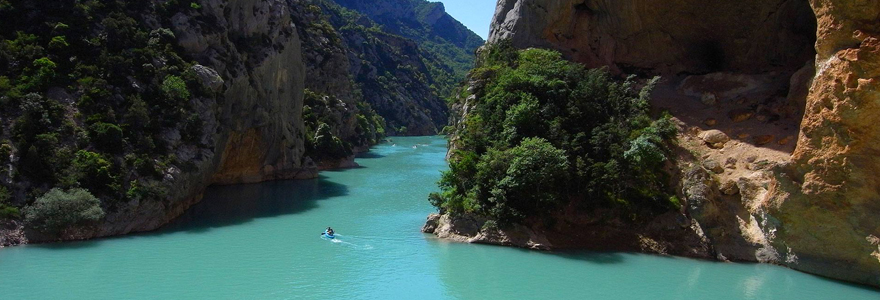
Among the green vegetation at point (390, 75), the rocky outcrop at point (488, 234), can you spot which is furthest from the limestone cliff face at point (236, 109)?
the green vegetation at point (390, 75)

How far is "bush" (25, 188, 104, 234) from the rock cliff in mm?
23090

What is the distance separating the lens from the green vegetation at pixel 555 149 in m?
24.6

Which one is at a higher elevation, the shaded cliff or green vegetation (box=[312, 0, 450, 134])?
green vegetation (box=[312, 0, 450, 134])

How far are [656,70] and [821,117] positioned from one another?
15933mm

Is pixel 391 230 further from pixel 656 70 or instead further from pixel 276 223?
pixel 656 70

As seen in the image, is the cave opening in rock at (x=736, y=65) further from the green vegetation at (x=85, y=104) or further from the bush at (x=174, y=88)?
the green vegetation at (x=85, y=104)

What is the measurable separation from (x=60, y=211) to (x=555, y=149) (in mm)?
19034

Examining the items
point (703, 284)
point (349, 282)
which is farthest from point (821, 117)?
point (349, 282)

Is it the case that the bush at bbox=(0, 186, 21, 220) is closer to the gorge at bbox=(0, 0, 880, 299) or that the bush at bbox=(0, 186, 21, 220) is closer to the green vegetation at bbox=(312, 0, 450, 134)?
the gorge at bbox=(0, 0, 880, 299)

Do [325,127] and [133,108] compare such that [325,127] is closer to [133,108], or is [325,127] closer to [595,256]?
[133,108]

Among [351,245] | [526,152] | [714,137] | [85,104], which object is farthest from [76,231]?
[714,137]

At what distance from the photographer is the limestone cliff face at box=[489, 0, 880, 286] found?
18.6 meters

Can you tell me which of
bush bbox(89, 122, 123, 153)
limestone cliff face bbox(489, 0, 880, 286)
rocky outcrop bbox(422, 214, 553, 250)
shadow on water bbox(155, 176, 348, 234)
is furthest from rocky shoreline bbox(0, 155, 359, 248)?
limestone cliff face bbox(489, 0, 880, 286)

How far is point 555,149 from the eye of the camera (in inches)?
972
